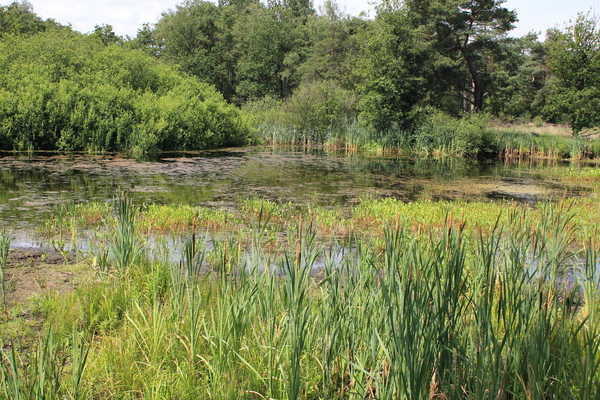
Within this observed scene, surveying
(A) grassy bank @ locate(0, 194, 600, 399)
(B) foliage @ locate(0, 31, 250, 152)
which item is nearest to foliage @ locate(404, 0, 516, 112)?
(B) foliage @ locate(0, 31, 250, 152)

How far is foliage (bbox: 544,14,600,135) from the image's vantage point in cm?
2712

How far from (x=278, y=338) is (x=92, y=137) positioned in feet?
69.5

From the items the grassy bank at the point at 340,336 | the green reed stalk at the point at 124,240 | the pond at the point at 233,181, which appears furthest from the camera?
the pond at the point at 233,181

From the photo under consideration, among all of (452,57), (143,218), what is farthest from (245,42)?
(143,218)

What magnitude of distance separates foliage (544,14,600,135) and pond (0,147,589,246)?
752cm

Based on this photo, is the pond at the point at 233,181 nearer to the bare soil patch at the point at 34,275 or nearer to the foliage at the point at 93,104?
the bare soil patch at the point at 34,275

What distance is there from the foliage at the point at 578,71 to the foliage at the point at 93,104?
787 inches

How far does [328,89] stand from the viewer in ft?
112

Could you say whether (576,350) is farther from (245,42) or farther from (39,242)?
(245,42)

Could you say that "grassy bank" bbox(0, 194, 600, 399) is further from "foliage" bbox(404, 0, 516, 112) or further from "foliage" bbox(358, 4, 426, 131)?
"foliage" bbox(404, 0, 516, 112)

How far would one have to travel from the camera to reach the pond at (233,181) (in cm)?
1108

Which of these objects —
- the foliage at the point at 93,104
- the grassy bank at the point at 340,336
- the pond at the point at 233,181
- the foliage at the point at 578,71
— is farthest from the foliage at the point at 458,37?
the grassy bank at the point at 340,336

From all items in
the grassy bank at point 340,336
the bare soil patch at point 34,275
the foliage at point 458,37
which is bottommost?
the bare soil patch at point 34,275

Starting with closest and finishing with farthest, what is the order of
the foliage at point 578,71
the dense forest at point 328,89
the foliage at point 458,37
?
the dense forest at point 328,89
the foliage at point 578,71
the foliage at point 458,37
